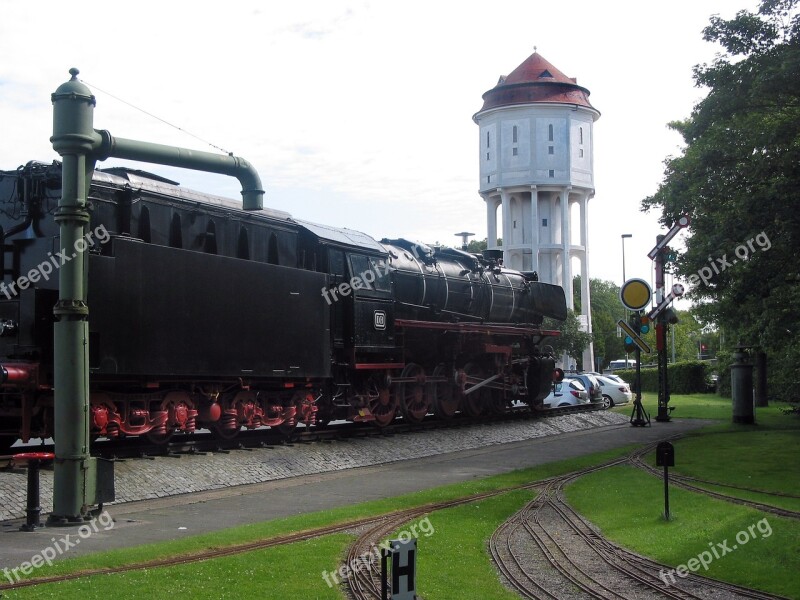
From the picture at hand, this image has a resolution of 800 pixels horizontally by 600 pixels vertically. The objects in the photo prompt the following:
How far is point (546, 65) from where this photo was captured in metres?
79.1

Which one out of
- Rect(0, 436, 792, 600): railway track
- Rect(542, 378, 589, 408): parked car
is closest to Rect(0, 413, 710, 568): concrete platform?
Rect(0, 436, 792, 600): railway track

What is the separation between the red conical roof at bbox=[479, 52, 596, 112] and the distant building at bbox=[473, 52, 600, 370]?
0.27 feet

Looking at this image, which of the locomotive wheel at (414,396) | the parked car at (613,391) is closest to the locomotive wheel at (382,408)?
the locomotive wheel at (414,396)

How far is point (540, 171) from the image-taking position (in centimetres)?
7288

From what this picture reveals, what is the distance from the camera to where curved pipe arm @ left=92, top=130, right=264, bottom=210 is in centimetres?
1046

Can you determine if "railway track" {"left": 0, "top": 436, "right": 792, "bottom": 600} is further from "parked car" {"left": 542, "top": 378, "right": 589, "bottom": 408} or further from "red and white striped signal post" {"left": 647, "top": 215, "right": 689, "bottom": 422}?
"parked car" {"left": 542, "top": 378, "right": 589, "bottom": 408}

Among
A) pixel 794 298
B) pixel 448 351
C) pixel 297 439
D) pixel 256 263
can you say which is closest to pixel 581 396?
pixel 448 351

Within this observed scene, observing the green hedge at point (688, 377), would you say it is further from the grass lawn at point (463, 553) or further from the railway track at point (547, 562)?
the railway track at point (547, 562)

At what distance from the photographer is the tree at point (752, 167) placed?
1756cm

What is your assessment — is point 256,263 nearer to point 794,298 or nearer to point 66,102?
point 66,102

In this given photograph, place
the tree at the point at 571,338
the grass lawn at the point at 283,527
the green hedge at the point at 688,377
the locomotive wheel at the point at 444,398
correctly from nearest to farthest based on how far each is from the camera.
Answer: the grass lawn at the point at 283,527 → the locomotive wheel at the point at 444,398 → the green hedge at the point at 688,377 → the tree at the point at 571,338

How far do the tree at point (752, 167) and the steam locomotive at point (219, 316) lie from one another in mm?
6962

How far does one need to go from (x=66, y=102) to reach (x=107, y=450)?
648cm

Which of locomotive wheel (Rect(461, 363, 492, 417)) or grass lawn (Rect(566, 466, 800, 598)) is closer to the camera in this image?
grass lawn (Rect(566, 466, 800, 598))
